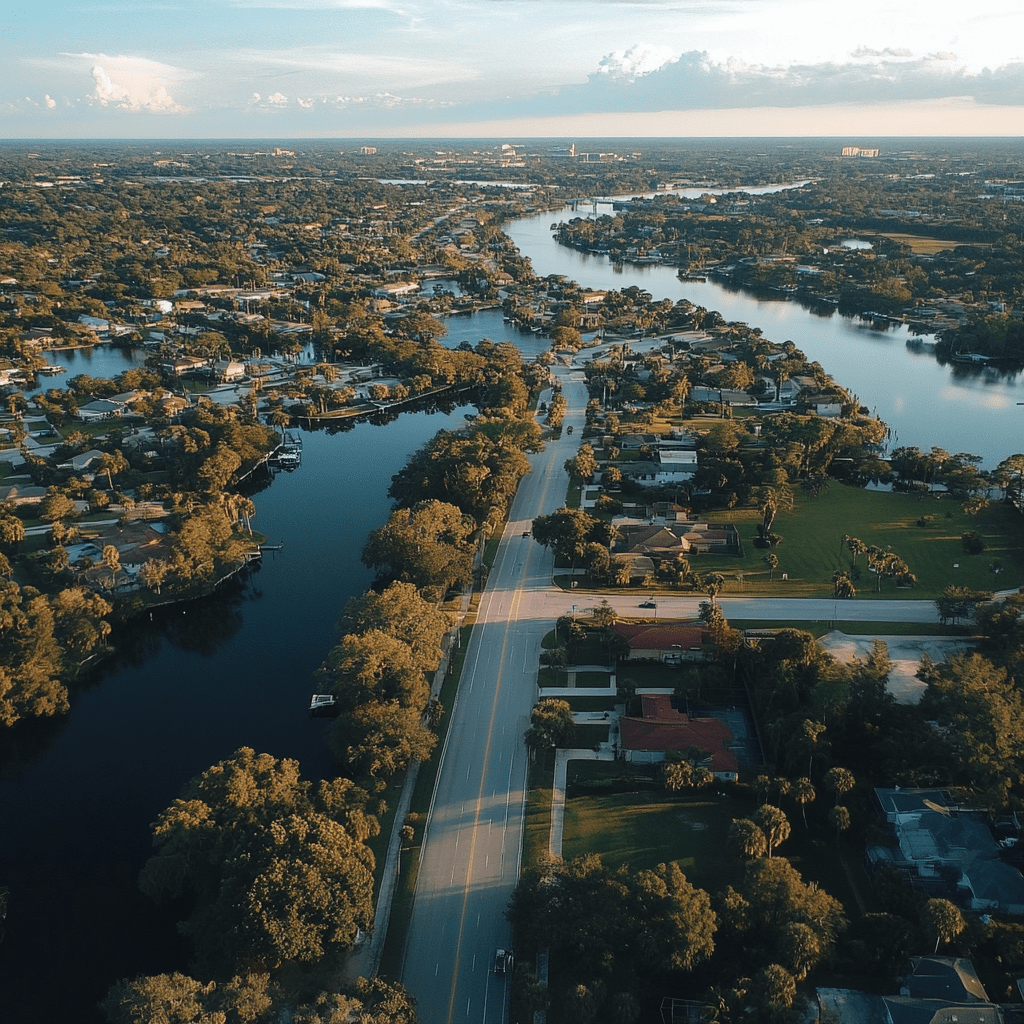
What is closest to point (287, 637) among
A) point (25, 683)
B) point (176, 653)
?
point (176, 653)

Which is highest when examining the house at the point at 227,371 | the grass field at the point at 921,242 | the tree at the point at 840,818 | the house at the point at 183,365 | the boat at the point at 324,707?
the grass field at the point at 921,242

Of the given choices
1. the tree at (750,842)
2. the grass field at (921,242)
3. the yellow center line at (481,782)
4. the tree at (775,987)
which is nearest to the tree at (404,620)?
the yellow center line at (481,782)

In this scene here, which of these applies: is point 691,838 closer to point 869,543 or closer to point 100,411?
point 869,543

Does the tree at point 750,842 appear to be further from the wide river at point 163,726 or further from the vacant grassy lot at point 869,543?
the vacant grassy lot at point 869,543

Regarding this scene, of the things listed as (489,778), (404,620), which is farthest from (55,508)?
(489,778)

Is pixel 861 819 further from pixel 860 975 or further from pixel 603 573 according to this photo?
pixel 603 573

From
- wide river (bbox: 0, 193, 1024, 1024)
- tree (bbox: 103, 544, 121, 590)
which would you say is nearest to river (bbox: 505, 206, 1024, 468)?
wide river (bbox: 0, 193, 1024, 1024)
